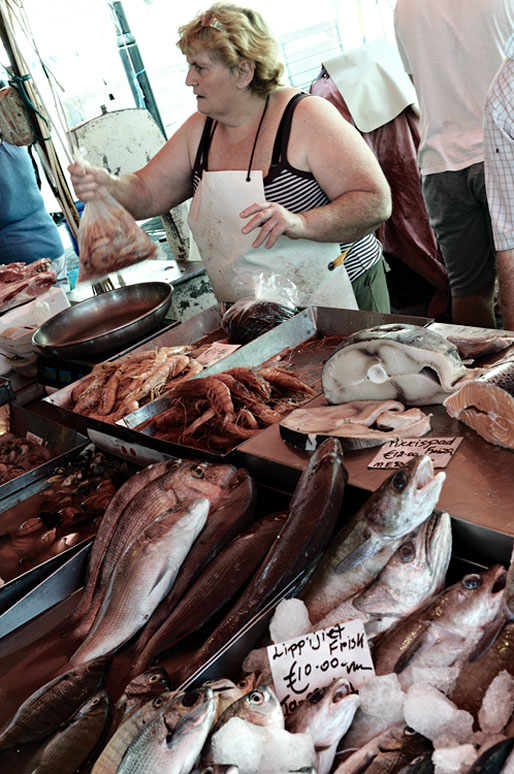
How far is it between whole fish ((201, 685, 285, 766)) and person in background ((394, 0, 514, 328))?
13.7ft

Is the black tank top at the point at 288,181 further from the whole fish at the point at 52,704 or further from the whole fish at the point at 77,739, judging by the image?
the whole fish at the point at 77,739

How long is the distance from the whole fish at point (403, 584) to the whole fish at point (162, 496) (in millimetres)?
698

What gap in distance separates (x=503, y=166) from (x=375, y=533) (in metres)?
1.87

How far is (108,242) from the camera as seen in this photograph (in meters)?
3.24

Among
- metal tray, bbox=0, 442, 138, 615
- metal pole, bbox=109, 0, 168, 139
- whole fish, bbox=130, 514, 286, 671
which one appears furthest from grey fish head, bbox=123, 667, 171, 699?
metal pole, bbox=109, 0, 168, 139

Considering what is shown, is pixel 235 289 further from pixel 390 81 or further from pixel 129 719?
pixel 390 81

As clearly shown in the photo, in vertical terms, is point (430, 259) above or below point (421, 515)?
below

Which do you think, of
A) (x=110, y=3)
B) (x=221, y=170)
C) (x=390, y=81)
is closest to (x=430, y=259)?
(x=390, y=81)

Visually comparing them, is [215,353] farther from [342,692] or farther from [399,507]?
[342,692]

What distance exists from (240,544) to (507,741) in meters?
0.94

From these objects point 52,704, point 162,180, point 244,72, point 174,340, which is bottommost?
point 52,704

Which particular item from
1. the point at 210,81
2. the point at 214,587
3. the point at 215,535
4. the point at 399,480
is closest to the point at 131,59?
the point at 210,81

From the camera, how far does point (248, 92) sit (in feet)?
11.1

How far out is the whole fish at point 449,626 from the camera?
1.24m
